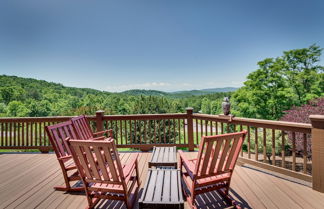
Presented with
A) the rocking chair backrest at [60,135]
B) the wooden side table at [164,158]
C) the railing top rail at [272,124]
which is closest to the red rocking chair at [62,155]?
the rocking chair backrest at [60,135]

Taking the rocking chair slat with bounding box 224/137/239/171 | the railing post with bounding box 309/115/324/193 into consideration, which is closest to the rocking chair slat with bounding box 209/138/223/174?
the rocking chair slat with bounding box 224/137/239/171

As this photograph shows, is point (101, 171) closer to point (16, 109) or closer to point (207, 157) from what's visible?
point (207, 157)

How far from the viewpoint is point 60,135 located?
2660 millimetres

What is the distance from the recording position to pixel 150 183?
178cm

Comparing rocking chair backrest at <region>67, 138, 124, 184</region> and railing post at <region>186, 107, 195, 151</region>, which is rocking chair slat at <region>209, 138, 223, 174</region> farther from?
railing post at <region>186, 107, 195, 151</region>

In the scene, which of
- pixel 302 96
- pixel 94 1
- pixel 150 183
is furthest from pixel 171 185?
pixel 302 96

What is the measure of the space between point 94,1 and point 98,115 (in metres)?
4.88

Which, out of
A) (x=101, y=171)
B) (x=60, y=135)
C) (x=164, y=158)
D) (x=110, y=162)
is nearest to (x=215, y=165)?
(x=164, y=158)

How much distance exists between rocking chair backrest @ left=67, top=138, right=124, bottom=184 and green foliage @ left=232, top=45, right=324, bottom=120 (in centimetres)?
1678

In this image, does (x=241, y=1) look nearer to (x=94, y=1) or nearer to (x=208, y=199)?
(x=94, y=1)

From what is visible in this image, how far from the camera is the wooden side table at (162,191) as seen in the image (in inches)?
54.7

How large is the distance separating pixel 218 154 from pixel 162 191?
0.76 m

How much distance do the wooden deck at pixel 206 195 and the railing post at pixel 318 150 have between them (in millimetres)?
159

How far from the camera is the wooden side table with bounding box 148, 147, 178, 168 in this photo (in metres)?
2.37
